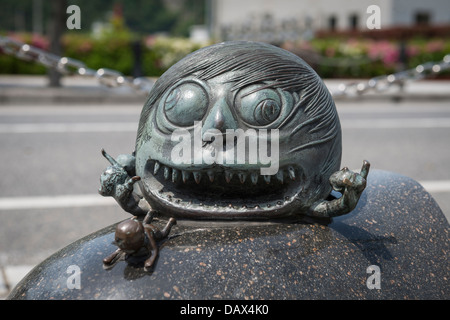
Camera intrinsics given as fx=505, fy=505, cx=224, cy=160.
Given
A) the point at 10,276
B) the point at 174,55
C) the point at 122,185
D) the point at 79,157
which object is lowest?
the point at 10,276

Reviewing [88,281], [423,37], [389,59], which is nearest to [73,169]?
[88,281]

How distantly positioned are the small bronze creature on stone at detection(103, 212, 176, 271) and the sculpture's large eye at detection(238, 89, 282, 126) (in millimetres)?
504

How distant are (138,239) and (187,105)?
544 mm

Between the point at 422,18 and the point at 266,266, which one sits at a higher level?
the point at 422,18

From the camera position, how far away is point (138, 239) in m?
1.76

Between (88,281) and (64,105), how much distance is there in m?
10.5

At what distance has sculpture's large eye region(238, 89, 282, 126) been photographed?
1915mm

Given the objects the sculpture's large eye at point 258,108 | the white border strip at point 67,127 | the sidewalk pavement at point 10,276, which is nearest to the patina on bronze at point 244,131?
the sculpture's large eye at point 258,108

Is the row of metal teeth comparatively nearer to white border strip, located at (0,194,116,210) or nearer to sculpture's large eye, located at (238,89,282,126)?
sculpture's large eye, located at (238,89,282,126)

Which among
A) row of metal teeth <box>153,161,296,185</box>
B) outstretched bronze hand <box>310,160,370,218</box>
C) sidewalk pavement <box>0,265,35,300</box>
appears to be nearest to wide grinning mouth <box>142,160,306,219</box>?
row of metal teeth <box>153,161,296,185</box>

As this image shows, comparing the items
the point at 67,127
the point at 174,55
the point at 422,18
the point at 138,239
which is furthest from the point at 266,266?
the point at 422,18

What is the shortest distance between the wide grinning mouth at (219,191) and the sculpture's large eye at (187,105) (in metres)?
0.19

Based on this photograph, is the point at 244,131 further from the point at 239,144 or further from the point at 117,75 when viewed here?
the point at 117,75

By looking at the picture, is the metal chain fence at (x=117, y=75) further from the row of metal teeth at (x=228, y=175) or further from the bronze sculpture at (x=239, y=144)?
the row of metal teeth at (x=228, y=175)
